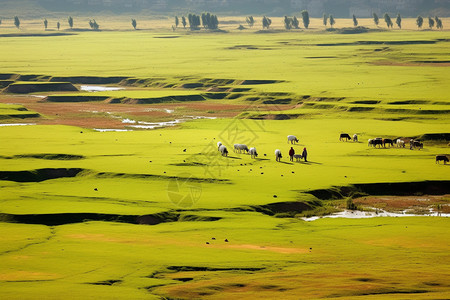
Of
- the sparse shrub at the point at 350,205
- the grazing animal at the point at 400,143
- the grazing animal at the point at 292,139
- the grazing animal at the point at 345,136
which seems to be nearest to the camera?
the sparse shrub at the point at 350,205

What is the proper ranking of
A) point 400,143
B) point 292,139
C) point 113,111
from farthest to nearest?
point 113,111 → point 292,139 → point 400,143

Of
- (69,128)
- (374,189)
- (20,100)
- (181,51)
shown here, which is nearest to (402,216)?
(374,189)

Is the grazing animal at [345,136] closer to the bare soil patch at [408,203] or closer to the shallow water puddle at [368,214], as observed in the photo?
the bare soil patch at [408,203]

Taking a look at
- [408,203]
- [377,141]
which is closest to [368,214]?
[408,203]

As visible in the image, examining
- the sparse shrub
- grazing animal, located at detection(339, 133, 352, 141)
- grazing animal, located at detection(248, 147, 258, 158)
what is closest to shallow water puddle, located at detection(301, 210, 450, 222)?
the sparse shrub

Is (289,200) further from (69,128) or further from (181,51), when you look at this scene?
(181,51)

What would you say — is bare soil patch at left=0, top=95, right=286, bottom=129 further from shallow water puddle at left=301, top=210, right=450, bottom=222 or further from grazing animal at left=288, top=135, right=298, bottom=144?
shallow water puddle at left=301, top=210, right=450, bottom=222

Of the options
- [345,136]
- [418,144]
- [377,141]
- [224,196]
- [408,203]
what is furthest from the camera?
[345,136]

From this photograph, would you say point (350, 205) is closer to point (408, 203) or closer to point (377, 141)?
point (408, 203)

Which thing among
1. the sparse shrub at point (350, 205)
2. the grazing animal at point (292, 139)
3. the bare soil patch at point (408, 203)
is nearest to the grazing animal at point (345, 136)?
the grazing animal at point (292, 139)
